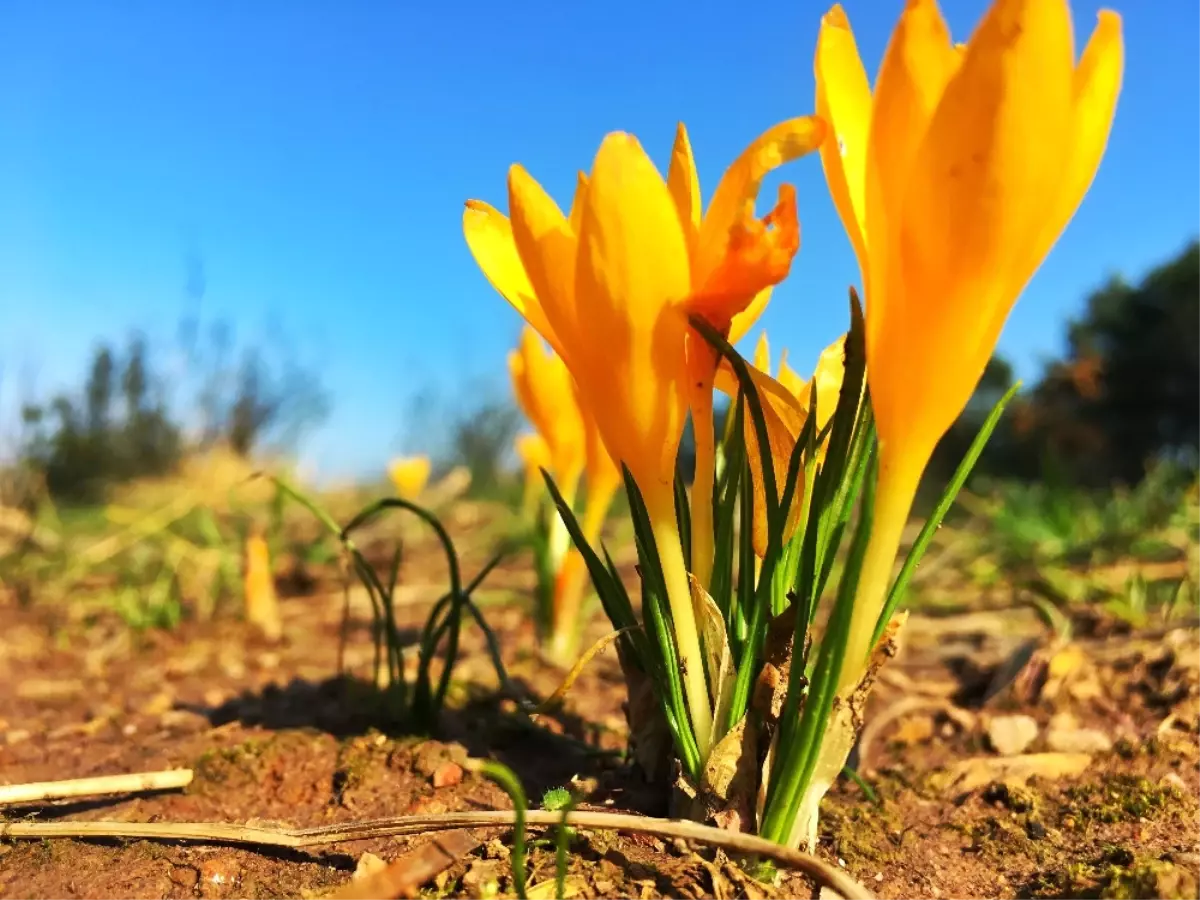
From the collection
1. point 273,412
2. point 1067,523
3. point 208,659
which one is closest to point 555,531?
point 208,659

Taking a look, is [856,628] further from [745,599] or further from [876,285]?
[876,285]

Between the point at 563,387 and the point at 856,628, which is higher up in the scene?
the point at 563,387

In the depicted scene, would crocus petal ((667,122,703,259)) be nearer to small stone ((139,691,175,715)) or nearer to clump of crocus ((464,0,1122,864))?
clump of crocus ((464,0,1122,864))

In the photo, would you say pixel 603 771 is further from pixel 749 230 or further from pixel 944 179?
pixel 944 179

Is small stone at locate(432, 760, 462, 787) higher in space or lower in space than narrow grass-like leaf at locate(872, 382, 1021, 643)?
lower

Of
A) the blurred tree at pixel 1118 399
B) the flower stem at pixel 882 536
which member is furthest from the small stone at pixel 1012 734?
the blurred tree at pixel 1118 399

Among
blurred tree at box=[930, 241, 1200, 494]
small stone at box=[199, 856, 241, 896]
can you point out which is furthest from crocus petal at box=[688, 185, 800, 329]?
blurred tree at box=[930, 241, 1200, 494]
